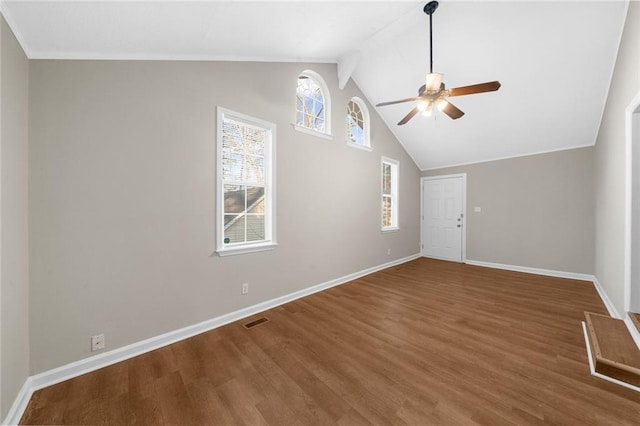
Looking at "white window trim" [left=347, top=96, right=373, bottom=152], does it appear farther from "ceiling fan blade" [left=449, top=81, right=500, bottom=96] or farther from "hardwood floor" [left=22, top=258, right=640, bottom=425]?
"hardwood floor" [left=22, top=258, right=640, bottom=425]

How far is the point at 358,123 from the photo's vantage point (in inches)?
178

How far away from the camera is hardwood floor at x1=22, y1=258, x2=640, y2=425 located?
1398mm

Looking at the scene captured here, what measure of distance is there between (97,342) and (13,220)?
42.8 inches

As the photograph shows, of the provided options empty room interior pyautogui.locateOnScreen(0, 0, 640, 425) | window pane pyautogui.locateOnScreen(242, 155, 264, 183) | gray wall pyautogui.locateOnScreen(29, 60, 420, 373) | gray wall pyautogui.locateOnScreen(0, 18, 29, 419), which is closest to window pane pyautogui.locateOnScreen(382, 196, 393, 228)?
empty room interior pyautogui.locateOnScreen(0, 0, 640, 425)

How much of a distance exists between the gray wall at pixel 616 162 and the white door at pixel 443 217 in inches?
88.4

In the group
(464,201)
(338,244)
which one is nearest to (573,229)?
(464,201)

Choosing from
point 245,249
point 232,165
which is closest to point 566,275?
point 245,249

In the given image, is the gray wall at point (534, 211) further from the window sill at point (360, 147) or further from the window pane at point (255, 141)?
the window pane at point (255, 141)

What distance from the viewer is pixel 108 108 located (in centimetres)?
Result: 187

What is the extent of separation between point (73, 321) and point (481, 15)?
5.13 metres

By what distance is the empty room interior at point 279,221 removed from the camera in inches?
58.5

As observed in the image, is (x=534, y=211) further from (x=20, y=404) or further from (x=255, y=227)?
(x=20, y=404)

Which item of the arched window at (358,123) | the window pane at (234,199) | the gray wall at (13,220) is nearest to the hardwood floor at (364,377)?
the gray wall at (13,220)

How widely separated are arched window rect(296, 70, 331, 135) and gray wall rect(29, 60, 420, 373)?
0.30 m
